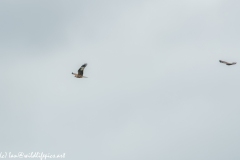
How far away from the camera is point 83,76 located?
10481 cm
